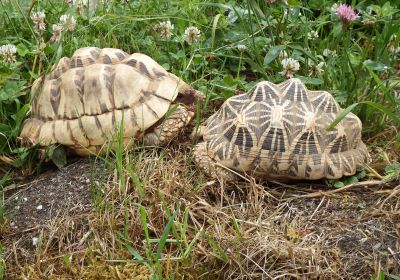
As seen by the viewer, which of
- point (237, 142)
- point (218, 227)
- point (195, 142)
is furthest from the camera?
point (195, 142)

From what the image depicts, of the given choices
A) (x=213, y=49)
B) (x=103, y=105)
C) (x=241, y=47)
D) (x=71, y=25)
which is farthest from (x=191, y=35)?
(x=103, y=105)

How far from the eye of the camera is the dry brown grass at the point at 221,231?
2703mm

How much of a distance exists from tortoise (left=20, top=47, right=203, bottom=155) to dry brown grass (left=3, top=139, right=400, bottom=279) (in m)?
0.19

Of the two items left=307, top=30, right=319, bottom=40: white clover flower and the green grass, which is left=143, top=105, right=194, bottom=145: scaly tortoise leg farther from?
left=307, top=30, right=319, bottom=40: white clover flower

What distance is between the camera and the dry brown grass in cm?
270

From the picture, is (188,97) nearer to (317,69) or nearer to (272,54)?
(272,54)

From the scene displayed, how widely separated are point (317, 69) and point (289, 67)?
16 centimetres

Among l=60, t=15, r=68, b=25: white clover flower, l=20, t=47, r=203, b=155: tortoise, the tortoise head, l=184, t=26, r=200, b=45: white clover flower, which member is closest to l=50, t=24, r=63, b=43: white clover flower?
l=60, t=15, r=68, b=25: white clover flower

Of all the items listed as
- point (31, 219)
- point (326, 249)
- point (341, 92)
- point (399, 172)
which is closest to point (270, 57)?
point (341, 92)

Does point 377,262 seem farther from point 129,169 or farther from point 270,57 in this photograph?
point 270,57

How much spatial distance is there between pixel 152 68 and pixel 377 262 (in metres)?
1.40

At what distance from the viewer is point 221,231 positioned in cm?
284

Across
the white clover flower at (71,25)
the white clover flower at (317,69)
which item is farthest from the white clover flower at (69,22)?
the white clover flower at (317,69)

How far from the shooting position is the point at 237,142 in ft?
10.2
